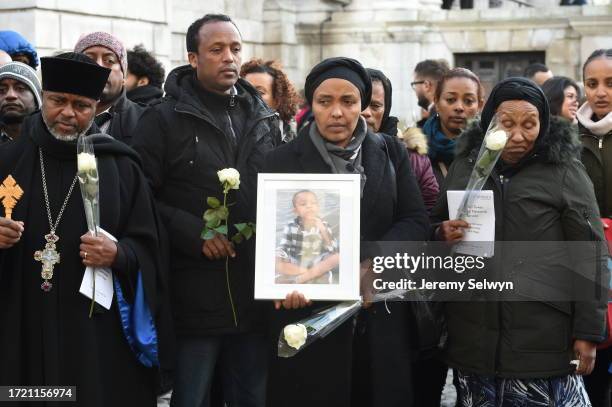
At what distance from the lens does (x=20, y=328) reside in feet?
16.0

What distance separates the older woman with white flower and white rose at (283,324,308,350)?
918 millimetres

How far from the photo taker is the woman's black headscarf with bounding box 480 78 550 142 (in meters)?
5.38

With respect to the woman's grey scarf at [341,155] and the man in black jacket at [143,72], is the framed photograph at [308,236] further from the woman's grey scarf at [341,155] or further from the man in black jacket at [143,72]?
the man in black jacket at [143,72]

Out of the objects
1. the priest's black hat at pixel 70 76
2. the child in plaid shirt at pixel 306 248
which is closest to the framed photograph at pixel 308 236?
the child in plaid shirt at pixel 306 248

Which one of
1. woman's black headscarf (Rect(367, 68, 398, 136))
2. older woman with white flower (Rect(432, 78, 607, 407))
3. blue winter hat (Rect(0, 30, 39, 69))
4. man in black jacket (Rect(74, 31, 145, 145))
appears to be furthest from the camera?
blue winter hat (Rect(0, 30, 39, 69))

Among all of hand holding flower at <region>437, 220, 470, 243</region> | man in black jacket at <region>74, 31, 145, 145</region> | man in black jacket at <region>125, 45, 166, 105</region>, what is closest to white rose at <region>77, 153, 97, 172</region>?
man in black jacket at <region>74, 31, 145, 145</region>

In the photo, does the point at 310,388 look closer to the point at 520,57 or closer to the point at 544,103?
the point at 544,103

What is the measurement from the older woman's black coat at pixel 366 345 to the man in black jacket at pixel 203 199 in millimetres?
365

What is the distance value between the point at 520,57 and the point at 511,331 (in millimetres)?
12242

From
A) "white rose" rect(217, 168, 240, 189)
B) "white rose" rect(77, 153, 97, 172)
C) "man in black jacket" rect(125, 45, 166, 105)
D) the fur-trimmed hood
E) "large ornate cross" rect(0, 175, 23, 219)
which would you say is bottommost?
"large ornate cross" rect(0, 175, 23, 219)

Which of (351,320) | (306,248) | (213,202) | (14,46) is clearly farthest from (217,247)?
(14,46)

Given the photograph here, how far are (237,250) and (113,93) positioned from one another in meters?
1.36

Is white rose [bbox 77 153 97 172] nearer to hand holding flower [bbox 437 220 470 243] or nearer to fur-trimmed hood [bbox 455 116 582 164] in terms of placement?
hand holding flower [bbox 437 220 470 243]

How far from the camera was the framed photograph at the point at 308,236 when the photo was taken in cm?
492
